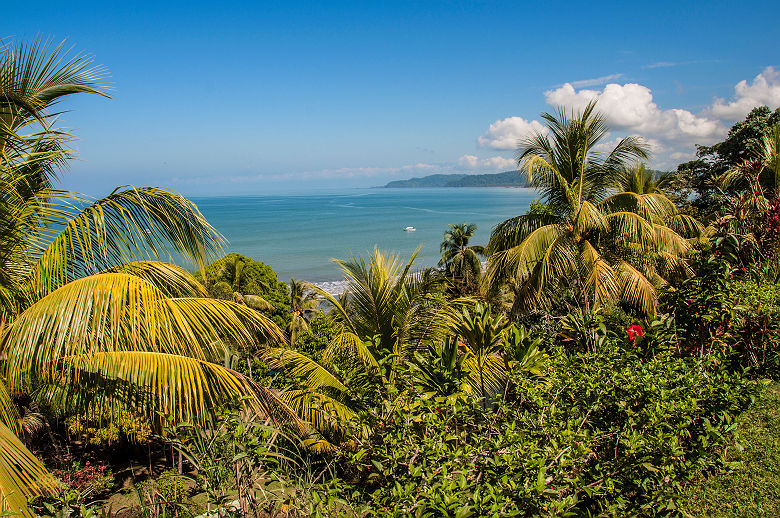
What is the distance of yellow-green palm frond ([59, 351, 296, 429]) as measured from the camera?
3.08 meters

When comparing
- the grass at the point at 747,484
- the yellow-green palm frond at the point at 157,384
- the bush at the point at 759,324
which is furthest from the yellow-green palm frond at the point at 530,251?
the yellow-green palm frond at the point at 157,384

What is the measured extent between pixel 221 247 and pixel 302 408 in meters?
2.63

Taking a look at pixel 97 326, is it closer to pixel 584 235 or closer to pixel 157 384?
pixel 157 384

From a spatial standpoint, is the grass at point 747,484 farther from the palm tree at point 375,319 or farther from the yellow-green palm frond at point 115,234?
the yellow-green palm frond at point 115,234

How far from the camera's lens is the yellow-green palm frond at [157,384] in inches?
121

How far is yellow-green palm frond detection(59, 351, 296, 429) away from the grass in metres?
3.57

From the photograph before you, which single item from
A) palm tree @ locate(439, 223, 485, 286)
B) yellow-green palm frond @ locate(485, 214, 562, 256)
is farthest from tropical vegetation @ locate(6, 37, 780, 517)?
palm tree @ locate(439, 223, 485, 286)

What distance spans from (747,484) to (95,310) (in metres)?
5.82

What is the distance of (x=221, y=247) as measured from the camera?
157 inches

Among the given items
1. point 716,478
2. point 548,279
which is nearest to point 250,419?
point 716,478

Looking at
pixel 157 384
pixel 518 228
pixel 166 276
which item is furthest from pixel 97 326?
pixel 518 228

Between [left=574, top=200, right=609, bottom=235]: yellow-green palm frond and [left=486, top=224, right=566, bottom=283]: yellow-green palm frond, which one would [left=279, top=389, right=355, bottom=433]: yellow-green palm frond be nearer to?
[left=486, top=224, right=566, bottom=283]: yellow-green palm frond

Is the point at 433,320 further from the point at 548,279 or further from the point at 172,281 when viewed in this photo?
the point at 172,281

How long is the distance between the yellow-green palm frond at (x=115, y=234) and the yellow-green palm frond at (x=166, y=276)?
17 cm
